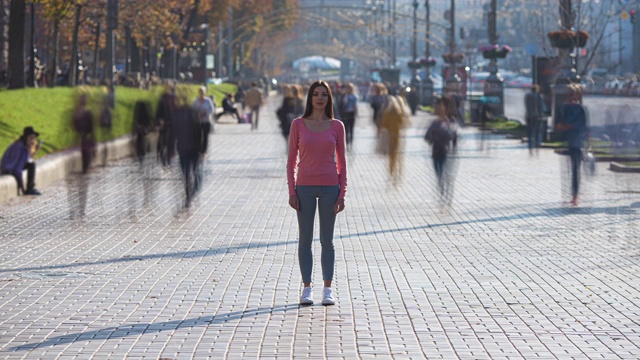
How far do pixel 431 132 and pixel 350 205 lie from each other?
5.54ft

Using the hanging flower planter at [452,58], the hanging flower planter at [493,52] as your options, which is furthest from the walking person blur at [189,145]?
the hanging flower planter at [452,58]

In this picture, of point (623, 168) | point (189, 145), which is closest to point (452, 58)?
point (623, 168)

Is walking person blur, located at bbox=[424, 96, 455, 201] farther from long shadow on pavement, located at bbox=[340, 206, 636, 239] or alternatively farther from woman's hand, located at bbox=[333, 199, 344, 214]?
woman's hand, located at bbox=[333, 199, 344, 214]

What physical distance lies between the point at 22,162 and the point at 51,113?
13.0 metres

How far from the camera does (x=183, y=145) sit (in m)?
20.0

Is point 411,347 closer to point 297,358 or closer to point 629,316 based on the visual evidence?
point 297,358

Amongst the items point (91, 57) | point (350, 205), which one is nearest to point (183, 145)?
point (350, 205)

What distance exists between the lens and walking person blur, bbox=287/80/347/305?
418 inches

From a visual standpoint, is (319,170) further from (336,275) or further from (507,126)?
(507,126)

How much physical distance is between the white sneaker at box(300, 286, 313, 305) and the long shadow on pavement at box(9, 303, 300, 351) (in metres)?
0.18

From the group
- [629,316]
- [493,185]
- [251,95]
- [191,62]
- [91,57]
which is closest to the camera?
[629,316]

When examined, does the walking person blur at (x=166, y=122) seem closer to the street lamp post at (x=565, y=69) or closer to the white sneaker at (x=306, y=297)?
the white sneaker at (x=306, y=297)

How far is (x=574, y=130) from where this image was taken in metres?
20.2

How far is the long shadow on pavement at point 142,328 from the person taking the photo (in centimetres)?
905
